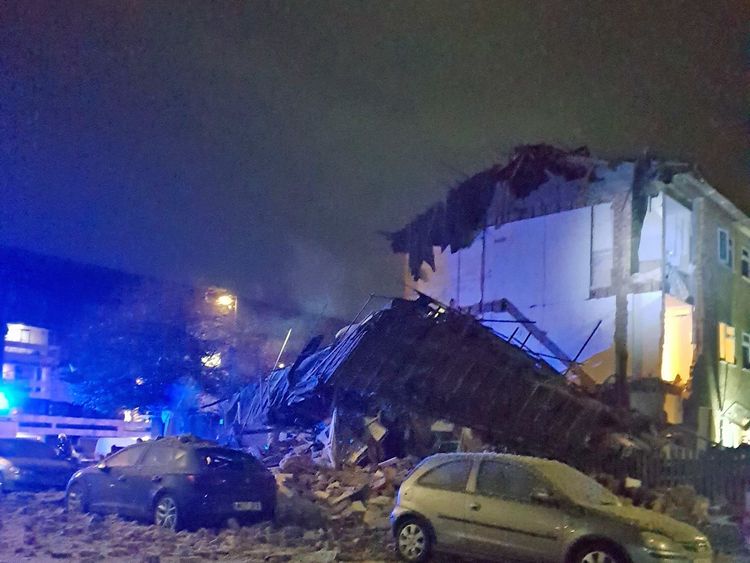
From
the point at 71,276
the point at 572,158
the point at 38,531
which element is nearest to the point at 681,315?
the point at 572,158

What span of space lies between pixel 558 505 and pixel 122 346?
70.2ft

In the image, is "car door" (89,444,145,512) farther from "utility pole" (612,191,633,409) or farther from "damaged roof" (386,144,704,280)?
"damaged roof" (386,144,704,280)

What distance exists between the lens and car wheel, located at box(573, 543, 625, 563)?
826 centimetres

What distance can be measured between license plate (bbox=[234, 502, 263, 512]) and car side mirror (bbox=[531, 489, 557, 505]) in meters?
4.63

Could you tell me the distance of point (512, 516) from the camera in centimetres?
904

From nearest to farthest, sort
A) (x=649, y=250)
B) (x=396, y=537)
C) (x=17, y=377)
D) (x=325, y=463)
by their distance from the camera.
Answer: (x=396, y=537) < (x=325, y=463) < (x=649, y=250) < (x=17, y=377)

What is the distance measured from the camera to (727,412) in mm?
21953

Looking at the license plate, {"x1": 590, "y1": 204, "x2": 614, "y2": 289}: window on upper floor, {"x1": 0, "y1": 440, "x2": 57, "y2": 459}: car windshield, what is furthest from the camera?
{"x1": 590, "y1": 204, "x2": 614, "y2": 289}: window on upper floor

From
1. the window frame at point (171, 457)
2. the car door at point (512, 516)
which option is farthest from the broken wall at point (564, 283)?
the window frame at point (171, 457)

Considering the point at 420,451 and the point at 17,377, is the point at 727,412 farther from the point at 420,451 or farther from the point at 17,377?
the point at 17,377

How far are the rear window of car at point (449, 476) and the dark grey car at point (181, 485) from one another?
305cm

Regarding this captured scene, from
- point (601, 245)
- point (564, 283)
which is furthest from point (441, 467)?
point (564, 283)

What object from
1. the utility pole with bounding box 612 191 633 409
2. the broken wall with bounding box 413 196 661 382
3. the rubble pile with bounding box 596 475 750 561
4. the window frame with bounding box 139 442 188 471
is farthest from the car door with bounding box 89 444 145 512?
the utility pole with bounding box 612 191 633 409

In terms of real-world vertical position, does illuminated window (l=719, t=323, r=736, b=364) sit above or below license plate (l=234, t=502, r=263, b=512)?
above
